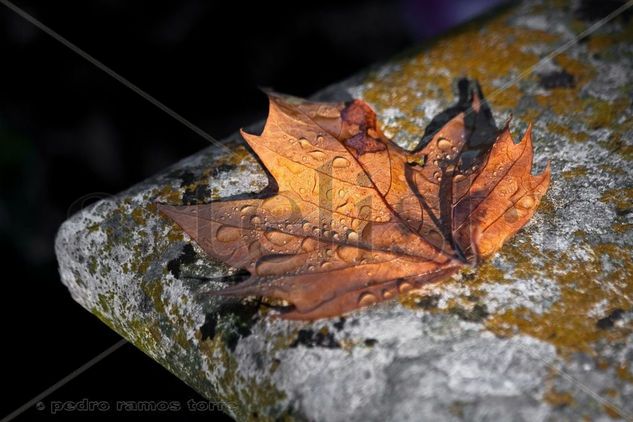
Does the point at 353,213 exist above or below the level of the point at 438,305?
above

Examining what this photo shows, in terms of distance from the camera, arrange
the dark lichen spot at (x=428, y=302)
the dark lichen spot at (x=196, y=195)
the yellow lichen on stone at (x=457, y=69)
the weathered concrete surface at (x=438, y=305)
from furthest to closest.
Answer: the yellow lichen on stone at (x=457, y=69), the dark lichen spot at (x=196, y=195), the dark lichen spot at (x=428, y=302), the weathered concrete surface at (x=438, y=305)

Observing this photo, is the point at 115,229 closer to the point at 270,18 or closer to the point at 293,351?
the point at 293,351

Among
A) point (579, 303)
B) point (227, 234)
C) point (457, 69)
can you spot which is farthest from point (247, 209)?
point (457, 69)

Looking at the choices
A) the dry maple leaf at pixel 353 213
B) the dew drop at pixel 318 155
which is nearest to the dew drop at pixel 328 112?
the dry maple leaf at pixel 353 213

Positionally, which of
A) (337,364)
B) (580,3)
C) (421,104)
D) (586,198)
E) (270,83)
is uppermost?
(270,83)

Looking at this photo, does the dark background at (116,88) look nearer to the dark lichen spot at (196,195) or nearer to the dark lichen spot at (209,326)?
the dark lichen spot at (196,195)

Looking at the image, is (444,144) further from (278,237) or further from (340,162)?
(278,237)

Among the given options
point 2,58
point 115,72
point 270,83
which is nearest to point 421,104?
point 270,83
